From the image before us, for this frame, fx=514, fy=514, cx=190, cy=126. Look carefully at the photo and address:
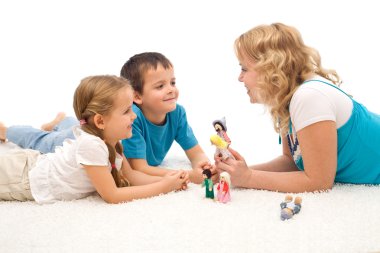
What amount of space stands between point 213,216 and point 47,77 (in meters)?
1.97

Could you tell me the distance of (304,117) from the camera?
66.6 inches

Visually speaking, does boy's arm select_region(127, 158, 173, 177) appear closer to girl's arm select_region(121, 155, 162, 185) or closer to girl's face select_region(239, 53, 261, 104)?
girl's arm select_region(121, 155, 162, 185)

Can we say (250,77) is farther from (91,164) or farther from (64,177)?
(64,177)

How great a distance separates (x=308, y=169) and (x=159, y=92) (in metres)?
0.68

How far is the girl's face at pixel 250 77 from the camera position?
6.02ft

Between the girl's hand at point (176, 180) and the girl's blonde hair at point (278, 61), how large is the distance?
15.4 inches

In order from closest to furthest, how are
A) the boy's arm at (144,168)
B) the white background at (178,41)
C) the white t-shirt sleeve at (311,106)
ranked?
the white t-shirt sleeve at (311,106)
the boy's arm at (144,168)
the white background at (178,41)

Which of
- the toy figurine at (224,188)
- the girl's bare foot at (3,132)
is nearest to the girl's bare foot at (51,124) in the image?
the girl's bare foot at (3,132)

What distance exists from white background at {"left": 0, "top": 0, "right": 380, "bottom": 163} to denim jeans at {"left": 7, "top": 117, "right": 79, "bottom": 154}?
611mm

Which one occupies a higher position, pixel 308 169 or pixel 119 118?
pixel 119 118

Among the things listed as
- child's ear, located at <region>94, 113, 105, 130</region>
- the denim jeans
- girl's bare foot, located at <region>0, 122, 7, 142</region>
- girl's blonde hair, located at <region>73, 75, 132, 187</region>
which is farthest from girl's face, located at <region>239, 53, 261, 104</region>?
girl's bare foot, located at <region>0, 122, 7, 142</region>

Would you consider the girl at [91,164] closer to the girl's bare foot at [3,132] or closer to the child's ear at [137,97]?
the child's ear at [137,97]

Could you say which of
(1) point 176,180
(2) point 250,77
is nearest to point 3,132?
(1) point 176,180

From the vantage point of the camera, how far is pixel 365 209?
1.62 meters
